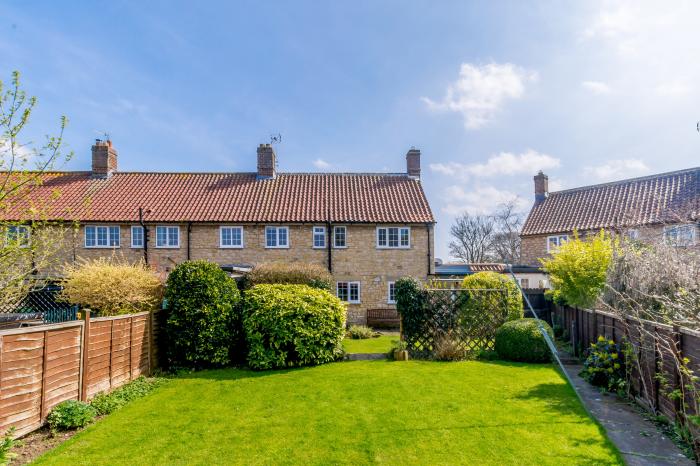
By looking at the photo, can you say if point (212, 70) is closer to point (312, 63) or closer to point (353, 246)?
point (312, 63)

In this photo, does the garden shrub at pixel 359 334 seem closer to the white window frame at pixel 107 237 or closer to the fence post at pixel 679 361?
the fence post at pixel 679 361

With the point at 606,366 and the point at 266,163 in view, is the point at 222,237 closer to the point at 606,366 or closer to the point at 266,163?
the point at 266,163

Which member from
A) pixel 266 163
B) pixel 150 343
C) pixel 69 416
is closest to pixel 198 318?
pixel 150 343

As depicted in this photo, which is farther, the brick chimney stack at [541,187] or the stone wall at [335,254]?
the brick chimney stack at [541,187]

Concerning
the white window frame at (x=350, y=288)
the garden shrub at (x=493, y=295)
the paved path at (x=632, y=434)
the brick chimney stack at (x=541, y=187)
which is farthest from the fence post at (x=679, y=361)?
the brick chimney stack at (x=541, y=187)

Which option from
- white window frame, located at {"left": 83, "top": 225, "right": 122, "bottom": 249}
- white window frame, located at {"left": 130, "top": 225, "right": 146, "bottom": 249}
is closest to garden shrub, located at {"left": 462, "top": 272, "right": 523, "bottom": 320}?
white window frame, located at {"left": 130, "top": 225, "right": 146, "bottom": 249}

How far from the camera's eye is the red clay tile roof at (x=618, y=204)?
73.6 ft

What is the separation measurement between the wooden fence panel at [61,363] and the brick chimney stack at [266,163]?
1544 centimetres

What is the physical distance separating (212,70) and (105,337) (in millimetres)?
8846

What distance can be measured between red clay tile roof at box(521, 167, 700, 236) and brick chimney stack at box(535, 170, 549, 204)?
529 millimetres

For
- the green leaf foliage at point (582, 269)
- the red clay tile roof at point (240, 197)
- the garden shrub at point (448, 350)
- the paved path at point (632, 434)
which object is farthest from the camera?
the red clay tile roof at point (240, 197)

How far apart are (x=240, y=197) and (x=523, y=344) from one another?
17.0 m

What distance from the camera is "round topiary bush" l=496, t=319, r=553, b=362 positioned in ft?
37.1

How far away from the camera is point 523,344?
11352mm
